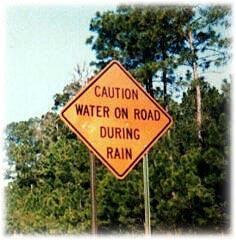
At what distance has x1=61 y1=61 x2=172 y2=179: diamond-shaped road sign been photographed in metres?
4.92

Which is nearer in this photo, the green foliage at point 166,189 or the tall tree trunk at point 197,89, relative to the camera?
the green foliage at point 166,189

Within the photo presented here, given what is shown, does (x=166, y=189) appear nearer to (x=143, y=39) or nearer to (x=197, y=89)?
(x=197, y=89)

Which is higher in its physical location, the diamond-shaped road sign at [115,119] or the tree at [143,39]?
the tree at [143,39]

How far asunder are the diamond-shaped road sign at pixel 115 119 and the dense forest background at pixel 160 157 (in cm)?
763

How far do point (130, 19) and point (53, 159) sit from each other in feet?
23.1

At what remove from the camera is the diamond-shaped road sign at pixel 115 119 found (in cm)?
492

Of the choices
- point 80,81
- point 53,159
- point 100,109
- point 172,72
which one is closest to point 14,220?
point 53,159

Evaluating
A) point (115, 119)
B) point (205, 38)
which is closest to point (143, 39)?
point (205, 38)

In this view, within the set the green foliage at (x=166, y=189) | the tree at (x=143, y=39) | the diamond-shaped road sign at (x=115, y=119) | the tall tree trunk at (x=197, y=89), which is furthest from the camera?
the tree at (x=143, y=39)

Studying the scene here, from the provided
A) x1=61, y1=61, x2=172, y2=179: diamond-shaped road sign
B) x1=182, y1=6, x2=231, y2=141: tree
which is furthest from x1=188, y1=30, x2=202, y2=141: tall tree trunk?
x1=61, y1=61, x2=172, y2=179: diamond-shaped road sign

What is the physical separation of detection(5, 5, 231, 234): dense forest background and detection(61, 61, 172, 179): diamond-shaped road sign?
7.63 meters

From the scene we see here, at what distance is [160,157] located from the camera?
15.5 m

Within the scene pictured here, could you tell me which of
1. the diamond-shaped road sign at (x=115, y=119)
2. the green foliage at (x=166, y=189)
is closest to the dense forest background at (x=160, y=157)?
the green foliage at (x=166, y=189)

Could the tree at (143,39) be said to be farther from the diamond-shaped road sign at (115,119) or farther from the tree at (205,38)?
the diamond-shaped road sign at (115,119)
